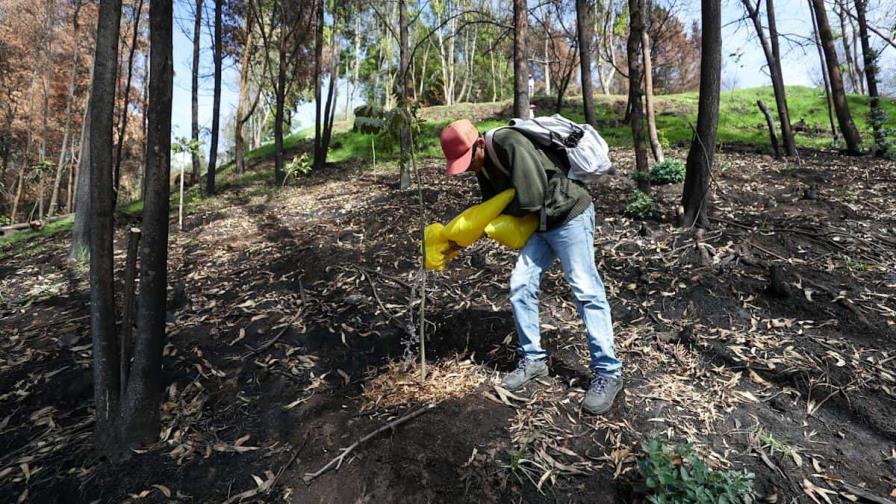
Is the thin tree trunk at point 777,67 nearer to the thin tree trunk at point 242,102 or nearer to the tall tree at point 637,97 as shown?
the tall tree at point 637,97

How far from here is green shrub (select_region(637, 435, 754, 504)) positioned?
193 cm

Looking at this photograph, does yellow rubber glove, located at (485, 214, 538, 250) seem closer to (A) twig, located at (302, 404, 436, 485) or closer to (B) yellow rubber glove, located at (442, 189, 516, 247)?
(B) yellow rubber glove, located at (442, 189, 516, 247)

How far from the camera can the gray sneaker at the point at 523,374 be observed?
2920mm

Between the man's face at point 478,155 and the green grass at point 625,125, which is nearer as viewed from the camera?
the man's face at point 478,155

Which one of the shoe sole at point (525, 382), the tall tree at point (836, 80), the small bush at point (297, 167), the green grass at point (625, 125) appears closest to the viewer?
the shoe sole at point (525, 382)

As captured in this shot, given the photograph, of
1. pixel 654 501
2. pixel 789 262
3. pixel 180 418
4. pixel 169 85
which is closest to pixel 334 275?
pixel 180 418

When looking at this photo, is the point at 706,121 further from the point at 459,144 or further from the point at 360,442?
the point at 360,442

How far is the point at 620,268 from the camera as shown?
4.59m

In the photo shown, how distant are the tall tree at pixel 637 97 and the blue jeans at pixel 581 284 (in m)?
4.27

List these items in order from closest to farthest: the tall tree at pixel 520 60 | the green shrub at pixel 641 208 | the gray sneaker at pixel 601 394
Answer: the gray sneaker at pixel 601 394, the green shrub at pixel 641 208, the tall tree at pixel 520 60

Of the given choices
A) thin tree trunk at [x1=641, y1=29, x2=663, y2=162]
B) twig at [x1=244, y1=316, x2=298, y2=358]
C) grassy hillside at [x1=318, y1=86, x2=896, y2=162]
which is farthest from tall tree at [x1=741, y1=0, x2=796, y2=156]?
twig at [x1=244, y1=316, x2=298, y2=358]

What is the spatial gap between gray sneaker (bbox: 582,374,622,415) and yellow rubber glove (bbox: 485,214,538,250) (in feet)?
3.14

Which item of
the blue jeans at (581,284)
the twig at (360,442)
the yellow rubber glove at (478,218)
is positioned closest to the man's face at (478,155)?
the yellow rubber glove at (478,218)

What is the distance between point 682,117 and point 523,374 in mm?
16045
